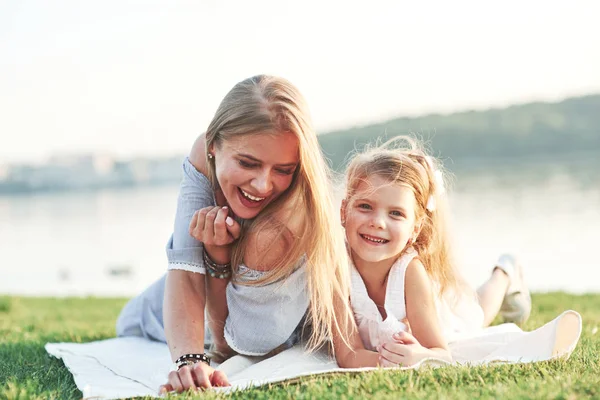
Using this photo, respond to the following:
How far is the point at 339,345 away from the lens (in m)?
3.05

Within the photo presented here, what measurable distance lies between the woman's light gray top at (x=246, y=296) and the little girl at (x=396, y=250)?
309 mm

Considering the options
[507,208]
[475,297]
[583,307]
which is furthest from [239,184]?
[507,208]

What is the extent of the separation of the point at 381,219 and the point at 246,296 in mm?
720

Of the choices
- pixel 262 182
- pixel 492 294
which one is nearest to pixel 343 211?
pixel 262 182

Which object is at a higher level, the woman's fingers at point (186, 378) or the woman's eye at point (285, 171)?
the woman's eye at point (285, 171)

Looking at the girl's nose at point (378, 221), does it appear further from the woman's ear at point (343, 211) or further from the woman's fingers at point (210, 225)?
the woman's fingers at point (210, 225)

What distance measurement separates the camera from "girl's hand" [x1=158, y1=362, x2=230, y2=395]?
2.57 m

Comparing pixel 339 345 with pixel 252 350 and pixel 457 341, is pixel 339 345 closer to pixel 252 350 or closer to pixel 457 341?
pixel 252 350

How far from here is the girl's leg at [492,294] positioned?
408 cm

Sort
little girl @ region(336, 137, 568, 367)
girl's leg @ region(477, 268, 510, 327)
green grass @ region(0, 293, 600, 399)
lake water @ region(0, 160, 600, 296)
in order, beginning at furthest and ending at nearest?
lake water @ region(0, 160, 600, 296) → girl's leg @ region(477, 268, 510, 327) → little girl @ region(336, 137, 568, 367) → green grass @ region(0, 293, 600, 399)

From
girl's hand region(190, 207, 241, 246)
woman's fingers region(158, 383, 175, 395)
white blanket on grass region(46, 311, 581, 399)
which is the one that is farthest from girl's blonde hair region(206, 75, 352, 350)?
woman's fingers region(158, 383, 175, 395)

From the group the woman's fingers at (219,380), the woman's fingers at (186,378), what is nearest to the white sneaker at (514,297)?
the woman's fingers at (219,380)

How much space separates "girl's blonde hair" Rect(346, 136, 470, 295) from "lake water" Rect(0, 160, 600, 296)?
0.15m

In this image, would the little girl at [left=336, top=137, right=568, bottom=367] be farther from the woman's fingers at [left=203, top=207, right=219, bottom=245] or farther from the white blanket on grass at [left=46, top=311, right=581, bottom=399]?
the woman's fingers at [left=203, top=207, right=219, bottom=245]
